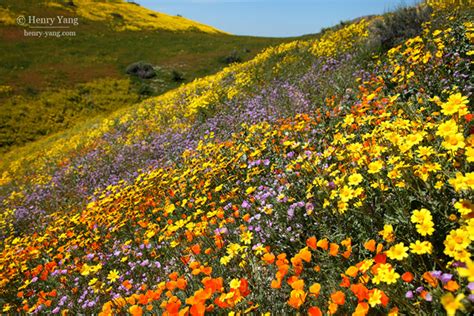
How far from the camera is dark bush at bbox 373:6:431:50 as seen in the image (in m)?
8.16

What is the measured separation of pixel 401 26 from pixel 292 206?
699 cm

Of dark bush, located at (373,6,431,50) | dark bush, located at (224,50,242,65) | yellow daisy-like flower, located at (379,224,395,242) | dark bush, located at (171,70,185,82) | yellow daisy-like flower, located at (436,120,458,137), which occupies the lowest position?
yellow daisy-like flower, located at (379,224,395,242)

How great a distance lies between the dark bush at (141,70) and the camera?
3434 centimetres

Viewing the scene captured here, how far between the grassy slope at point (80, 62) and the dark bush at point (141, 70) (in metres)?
0.79

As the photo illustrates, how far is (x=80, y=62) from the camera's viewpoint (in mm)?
36469

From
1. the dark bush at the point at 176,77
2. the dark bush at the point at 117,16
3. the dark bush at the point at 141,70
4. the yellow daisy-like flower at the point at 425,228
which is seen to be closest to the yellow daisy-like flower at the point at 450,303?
the yellow daisy-like flower at the point at 425,228

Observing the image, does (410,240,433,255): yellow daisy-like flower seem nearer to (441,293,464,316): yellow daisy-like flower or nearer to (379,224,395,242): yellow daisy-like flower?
(379,224,395,242): yellow daisy-like flower

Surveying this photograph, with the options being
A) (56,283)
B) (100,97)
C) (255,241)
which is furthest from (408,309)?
(100,97)

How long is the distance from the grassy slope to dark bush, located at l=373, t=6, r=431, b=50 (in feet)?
76.2

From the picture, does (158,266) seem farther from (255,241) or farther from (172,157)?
(172,157)

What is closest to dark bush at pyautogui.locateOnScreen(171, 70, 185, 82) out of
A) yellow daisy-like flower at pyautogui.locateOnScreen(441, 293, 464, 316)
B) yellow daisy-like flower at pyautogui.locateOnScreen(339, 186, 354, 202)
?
yellow daisy-like flower at pyautogui.locateOnScreen(339, 186, 354, 202)

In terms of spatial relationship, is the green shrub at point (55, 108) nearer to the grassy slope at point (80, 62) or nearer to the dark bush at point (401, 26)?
the grassy slope at point (80, 62)

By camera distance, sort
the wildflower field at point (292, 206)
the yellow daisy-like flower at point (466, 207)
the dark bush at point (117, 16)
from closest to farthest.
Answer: the yellow daisy-like flower at point (466, 207)
the wildflower field at point (292, 206)
the dark bush at point (117, 16)

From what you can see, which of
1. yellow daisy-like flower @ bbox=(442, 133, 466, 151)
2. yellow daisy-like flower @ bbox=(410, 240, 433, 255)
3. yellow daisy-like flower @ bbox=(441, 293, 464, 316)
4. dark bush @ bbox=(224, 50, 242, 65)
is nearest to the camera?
yellow daisy-like flower @ bbox=(441, 293, 464, 316)
